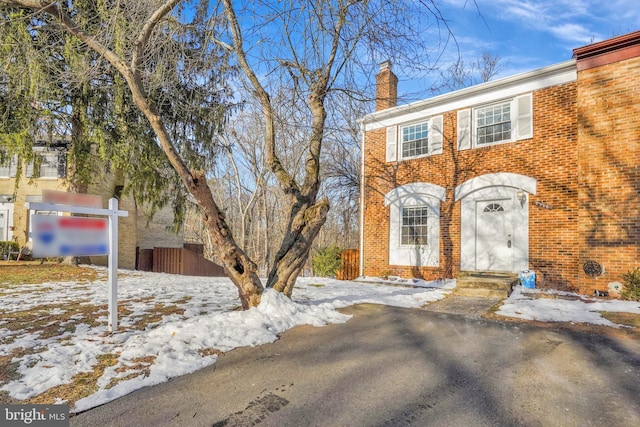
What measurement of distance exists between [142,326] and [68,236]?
1.49m

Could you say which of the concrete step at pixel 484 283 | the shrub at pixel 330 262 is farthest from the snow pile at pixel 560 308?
the shrub at pixel 330 262

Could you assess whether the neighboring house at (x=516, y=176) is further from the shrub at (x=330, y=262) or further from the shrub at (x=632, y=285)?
the shrub at (x=330, y=262)

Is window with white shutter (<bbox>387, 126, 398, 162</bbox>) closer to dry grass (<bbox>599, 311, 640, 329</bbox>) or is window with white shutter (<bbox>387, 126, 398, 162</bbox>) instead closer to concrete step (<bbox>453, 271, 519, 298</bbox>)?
concrete step (<bbox>453, 271, 519, 298</bbox>)

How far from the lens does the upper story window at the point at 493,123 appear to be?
8.94 metres

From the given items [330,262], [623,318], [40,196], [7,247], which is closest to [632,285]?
[623,318]

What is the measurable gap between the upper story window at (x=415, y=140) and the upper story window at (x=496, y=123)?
40.2 inches

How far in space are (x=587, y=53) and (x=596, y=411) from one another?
8159mm

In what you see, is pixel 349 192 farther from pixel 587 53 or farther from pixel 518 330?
pixel 518 330

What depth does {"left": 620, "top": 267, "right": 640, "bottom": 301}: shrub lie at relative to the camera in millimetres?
6495

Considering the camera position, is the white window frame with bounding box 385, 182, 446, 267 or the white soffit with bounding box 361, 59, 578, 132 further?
the white window frame with bounding box 385, 182, 446, 267

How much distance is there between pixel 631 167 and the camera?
6.99m

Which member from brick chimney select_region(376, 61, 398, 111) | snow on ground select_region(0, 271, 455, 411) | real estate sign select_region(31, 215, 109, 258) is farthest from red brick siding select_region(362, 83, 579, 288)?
real estate sign select_region(31, 215, 109, 258)

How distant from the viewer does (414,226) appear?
1032 cm

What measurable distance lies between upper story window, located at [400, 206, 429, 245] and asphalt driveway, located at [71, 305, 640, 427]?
5870 mm
